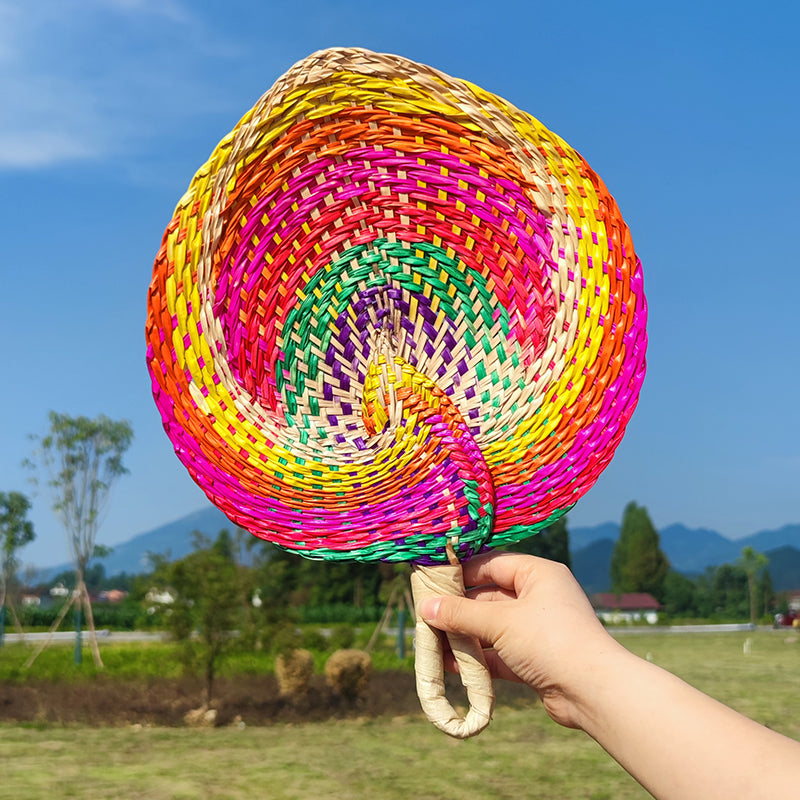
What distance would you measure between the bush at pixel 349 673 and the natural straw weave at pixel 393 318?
Answer: 278 inches

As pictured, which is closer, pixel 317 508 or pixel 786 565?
pixel 317 508

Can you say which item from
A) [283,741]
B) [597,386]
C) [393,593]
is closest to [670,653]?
[393,593]

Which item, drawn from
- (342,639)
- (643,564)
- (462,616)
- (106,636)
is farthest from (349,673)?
(643,564)

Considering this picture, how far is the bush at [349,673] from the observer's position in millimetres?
8023

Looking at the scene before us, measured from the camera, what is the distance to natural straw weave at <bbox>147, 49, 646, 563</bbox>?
129 cm

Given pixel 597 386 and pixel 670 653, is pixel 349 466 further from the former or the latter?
pixel 670 653

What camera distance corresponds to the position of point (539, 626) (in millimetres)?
1138

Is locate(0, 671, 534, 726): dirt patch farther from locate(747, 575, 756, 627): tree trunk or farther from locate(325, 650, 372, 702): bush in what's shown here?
locate(747, 575, 756, 627): tree trunk

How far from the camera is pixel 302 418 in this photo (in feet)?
4.58

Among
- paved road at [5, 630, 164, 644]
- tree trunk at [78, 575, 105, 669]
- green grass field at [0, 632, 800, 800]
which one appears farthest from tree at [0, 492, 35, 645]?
green grass field at [0, 632, 800, 800]

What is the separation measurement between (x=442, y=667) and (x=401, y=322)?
1.81 ft

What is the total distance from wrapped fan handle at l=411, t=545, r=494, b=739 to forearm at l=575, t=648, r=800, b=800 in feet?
0.76

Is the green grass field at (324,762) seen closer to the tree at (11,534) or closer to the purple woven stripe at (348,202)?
the purple woven stripe at (348,202)

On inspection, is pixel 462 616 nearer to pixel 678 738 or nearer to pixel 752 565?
pixel 678 738
